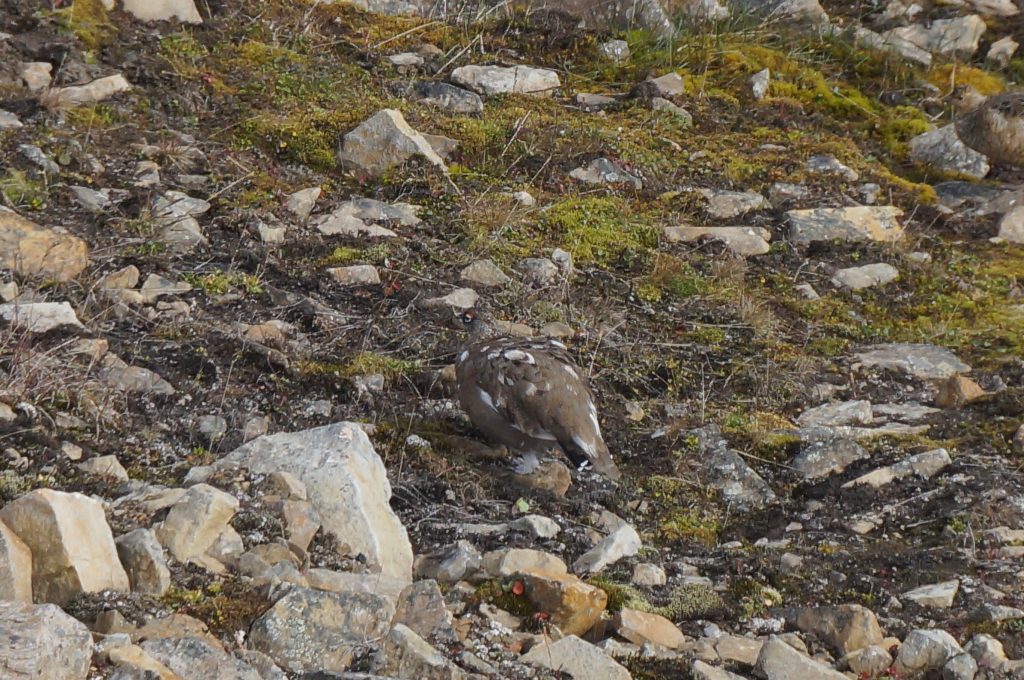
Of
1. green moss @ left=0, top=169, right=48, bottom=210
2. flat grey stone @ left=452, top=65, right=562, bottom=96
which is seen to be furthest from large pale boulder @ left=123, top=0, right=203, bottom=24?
green moss @ left=0, top=169, right=48, bottom=210

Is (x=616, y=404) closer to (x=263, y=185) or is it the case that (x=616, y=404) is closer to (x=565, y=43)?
(x=263, y=185)

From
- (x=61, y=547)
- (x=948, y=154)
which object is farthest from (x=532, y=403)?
(x=948, y=154)

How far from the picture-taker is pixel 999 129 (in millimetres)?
9242

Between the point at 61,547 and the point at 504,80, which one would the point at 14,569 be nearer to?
the point at 61,547

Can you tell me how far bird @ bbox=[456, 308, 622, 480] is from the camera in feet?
17.2

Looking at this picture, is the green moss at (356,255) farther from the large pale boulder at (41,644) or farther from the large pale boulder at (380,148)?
the large pale boulder at (41,644)

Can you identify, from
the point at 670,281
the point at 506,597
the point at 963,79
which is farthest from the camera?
the point at 963,79

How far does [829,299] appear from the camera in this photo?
739 cm

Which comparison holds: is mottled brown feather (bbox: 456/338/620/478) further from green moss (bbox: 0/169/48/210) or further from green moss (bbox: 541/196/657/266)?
green moss (bbox: 0/169/48/210)

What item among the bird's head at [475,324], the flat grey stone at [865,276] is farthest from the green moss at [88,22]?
the flat grey stone at [865,276]

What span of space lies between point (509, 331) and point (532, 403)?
113 cm

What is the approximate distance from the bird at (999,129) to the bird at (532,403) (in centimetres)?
531

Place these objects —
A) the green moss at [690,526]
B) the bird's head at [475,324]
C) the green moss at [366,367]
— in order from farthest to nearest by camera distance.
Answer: the bird's head at [475,324]
the green moss at [366,367]
the green moss at [690,526]

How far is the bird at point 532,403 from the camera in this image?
5.24m
